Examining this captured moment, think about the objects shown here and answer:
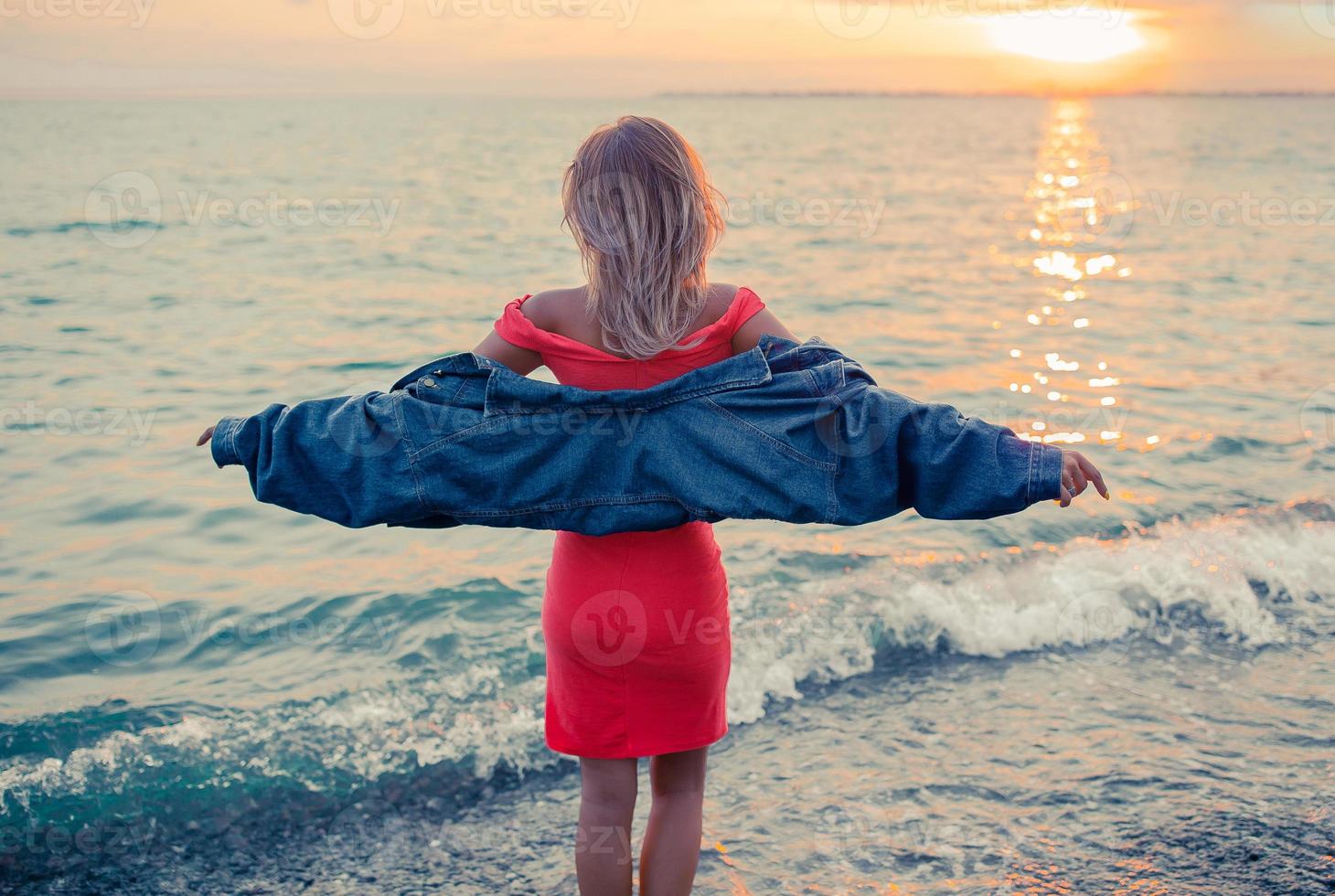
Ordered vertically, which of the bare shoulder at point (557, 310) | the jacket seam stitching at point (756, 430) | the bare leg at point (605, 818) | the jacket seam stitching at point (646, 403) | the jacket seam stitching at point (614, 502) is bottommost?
the bare leg at point (605, 818)

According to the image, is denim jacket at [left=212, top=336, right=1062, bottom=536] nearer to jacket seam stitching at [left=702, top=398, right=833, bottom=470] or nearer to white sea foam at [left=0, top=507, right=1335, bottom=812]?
jacket seam stitching at [left=702, top=398, right=833, bottom=470]

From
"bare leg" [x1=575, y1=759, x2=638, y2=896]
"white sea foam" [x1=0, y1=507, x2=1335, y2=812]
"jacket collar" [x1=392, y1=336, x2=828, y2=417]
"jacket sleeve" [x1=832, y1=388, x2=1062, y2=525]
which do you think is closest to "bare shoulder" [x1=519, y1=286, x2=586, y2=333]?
"jacket collar" [x1=392, y1=336, x2=828, y2=417]

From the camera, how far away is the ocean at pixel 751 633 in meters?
3.53

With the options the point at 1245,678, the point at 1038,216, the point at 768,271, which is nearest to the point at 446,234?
the point at 768,271

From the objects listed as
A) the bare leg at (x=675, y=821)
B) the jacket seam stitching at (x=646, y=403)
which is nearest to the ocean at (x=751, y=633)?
the bare leg at (x=675, y=821)

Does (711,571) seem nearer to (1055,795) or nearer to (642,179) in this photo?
(642,179)

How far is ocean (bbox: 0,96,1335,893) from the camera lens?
3.53m

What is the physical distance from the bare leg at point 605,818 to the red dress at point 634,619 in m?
0.06

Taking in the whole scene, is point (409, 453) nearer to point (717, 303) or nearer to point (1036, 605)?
point (717, 303)

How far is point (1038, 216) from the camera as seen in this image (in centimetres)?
2291

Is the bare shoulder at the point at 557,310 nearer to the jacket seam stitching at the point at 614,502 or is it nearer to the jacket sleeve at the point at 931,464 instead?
the jacket seam stitching at the point at 614,502

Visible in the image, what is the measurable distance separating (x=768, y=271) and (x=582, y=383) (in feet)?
42.4

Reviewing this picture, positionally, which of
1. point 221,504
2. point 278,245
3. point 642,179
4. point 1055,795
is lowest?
point 1055,795

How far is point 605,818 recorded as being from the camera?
8.39ft
